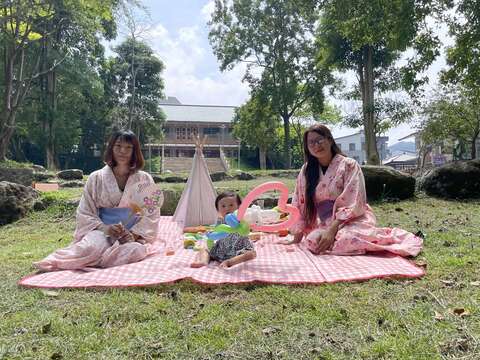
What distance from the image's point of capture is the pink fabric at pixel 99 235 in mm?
4113

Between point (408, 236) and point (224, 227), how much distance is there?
7.12ft

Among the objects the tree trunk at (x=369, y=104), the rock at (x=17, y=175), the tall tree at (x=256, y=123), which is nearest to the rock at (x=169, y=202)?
the rock at (x=17, y=175)

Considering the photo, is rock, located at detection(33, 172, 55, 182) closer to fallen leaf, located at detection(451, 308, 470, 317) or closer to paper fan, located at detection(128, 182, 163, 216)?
paper fan, located at detection(128, 182, 163, 216)

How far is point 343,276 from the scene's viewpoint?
11.6 ft

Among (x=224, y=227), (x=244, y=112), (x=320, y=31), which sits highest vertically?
(x=320, y=31)

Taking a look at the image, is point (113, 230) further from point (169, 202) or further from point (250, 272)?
point (169, 202)

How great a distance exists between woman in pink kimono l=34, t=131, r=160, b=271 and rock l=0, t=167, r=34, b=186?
7261 mm

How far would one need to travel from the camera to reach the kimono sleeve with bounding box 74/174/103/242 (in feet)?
14.7

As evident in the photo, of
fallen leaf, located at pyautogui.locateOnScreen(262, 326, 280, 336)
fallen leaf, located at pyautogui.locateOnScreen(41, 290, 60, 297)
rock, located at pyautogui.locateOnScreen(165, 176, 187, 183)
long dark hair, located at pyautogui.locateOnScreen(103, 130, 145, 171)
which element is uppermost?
long dark hair, located at pyautogui.locateOnScreen(103, 130, 145, 171)

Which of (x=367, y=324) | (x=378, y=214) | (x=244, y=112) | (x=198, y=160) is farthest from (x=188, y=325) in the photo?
(x=244, y=112)

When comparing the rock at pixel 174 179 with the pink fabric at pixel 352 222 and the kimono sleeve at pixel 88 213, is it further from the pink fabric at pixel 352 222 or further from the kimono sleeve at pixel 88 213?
the pink fabric at pixel 352 222

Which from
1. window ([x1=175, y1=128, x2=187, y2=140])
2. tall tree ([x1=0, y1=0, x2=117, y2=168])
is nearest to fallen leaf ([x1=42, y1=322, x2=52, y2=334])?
tall tree ([x1=0, y1=0, x2=117, y2=168])

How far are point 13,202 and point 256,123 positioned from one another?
19.2 m

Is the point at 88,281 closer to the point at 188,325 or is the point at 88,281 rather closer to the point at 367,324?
the point at 188,325
